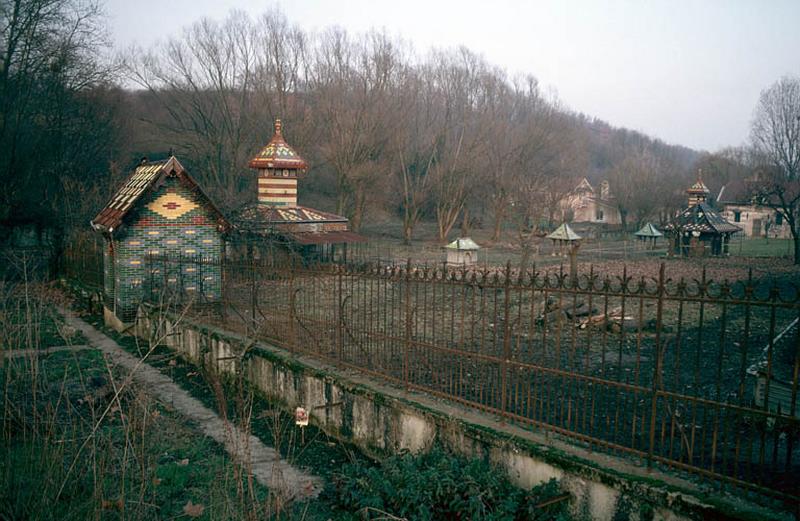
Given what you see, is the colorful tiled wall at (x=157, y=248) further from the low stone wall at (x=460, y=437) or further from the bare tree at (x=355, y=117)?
the bare tree at (x=355, y=117)

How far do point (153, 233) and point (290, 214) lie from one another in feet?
40.3

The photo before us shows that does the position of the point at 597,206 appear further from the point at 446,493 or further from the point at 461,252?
the point at 446,493

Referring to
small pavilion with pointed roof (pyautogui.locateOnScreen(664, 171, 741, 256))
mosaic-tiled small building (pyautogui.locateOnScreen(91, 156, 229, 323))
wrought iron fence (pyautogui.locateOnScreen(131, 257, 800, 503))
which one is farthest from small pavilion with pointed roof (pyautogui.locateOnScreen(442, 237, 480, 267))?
mosaic-tiled small building (pyautogui.locateOnScreen(91, 156, 229, 323))

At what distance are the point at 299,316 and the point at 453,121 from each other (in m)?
42.2

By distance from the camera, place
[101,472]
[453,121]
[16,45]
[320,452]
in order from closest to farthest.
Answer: [101,472]
[320,452]
[16,45]
[453,121]

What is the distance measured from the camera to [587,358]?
5.46 meters

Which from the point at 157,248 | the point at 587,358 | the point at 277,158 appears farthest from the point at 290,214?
the point at 587,358

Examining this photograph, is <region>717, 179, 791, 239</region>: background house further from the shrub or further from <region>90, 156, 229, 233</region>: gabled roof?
the shrub

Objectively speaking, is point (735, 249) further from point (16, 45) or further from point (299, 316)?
point (16, 45)

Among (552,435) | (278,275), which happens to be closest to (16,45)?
(278,275)

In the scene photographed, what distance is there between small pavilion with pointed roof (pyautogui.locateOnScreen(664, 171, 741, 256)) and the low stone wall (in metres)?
32.2

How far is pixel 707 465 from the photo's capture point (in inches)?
216

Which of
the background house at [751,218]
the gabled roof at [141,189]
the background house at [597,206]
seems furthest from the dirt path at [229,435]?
the background house at [751,218]

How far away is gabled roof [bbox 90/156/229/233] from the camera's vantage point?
14.0m
